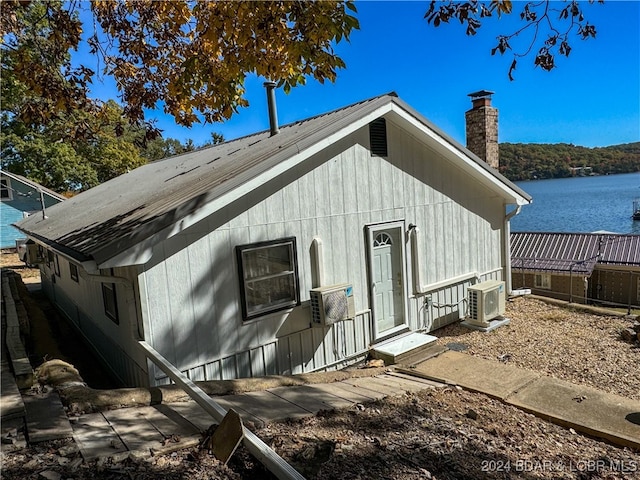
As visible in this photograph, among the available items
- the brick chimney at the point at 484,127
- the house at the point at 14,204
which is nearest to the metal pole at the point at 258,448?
the brick chimney at the point at 484,127

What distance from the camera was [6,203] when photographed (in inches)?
1021

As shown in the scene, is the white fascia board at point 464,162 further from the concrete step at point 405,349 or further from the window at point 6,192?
the window at point 6,192

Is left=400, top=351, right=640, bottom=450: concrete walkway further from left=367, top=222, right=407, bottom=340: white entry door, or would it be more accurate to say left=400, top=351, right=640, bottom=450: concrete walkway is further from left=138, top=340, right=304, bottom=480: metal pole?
left=138, top=340, right=304, bottom=480: metal pole

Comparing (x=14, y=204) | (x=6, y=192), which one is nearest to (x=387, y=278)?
(x=14, y=204)

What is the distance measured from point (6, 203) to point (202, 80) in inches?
1069

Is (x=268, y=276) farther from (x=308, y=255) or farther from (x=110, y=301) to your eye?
(x=110, y=301)

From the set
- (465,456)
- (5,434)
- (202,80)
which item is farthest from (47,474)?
(202,80)

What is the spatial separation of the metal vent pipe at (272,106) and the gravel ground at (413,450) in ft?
19.5

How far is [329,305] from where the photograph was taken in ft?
21.2

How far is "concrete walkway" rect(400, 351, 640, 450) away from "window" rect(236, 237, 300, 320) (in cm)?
229

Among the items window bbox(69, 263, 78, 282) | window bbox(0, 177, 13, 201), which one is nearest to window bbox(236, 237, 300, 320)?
window bbox(69, 263, 78, 282)

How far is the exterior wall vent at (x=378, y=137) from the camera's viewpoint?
7480 mm

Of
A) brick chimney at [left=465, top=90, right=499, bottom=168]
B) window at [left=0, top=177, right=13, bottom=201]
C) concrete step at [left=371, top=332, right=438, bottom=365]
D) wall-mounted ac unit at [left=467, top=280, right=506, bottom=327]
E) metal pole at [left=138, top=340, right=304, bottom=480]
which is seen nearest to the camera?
metal pole at [left=138, top=340, right=304, bottom=480]

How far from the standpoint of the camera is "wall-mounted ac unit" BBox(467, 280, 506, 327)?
867cm
